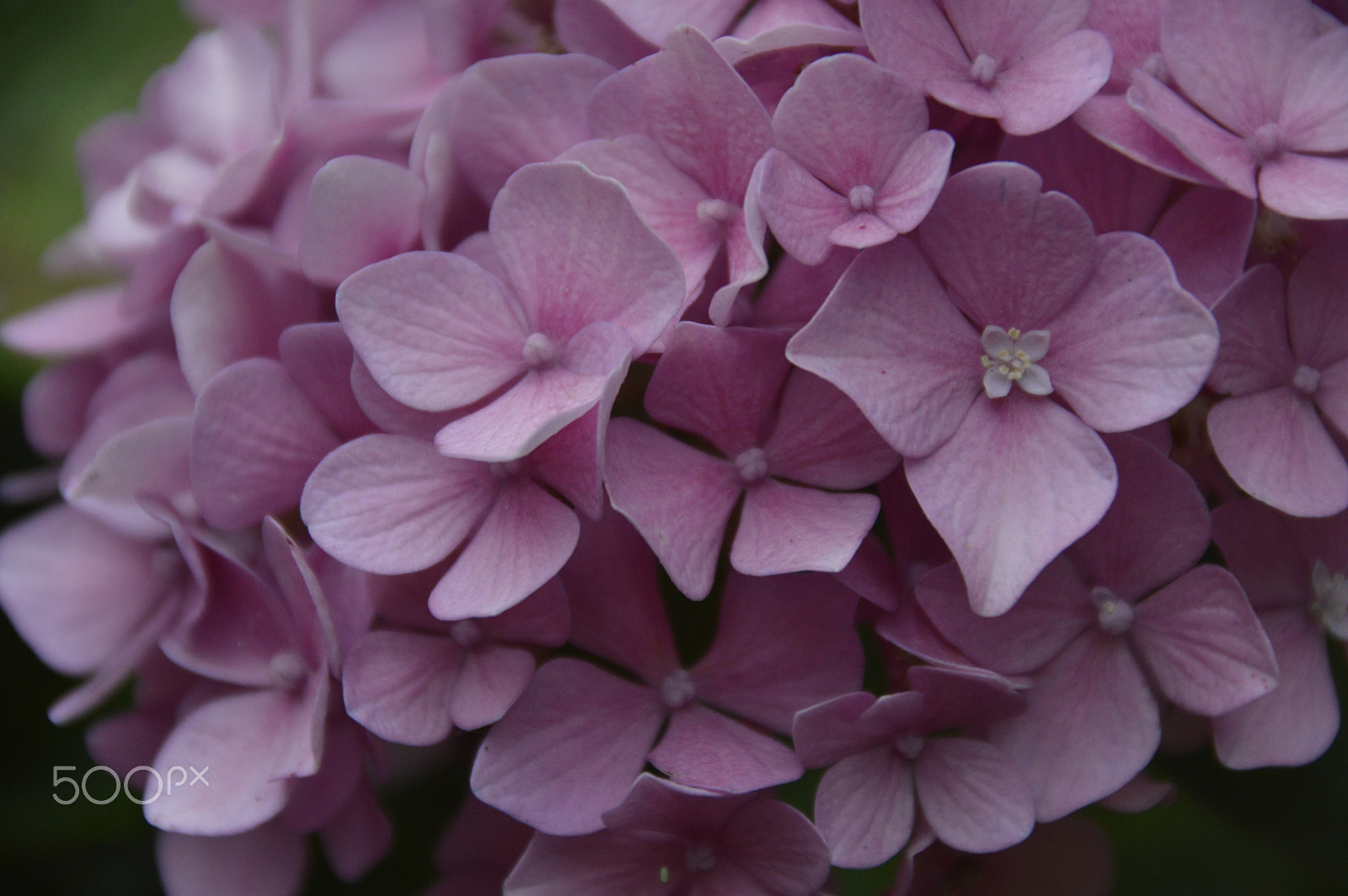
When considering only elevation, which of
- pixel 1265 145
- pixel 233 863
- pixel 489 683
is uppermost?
pixel 1265 145

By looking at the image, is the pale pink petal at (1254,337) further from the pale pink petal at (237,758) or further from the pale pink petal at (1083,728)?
the pale pink petal at (237,758)

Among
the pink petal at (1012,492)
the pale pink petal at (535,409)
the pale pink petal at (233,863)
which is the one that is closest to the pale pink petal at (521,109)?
the pale pink petal at (535,409)

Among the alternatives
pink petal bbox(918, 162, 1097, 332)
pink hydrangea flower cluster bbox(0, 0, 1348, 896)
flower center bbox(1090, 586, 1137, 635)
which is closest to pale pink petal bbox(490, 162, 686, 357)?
pink hydrangea flower cluster bbox(0, 0, 1348, 896)

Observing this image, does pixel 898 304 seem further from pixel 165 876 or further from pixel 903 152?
pixel 165 876

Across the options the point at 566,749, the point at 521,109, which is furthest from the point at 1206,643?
the point at 521,109

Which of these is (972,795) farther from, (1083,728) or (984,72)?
(984,72)

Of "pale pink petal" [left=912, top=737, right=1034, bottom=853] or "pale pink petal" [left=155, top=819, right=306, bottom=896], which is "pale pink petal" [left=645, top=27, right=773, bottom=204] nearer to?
"pale pink petal" [left=912, top=737, right=1034, bottom=853]
